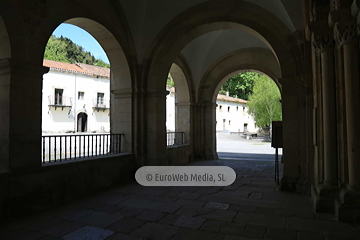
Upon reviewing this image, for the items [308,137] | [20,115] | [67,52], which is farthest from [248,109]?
[20,115]

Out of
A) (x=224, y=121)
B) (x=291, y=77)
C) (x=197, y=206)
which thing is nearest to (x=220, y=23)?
(x=291, y=77)

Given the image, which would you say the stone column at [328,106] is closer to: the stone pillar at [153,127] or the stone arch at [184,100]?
the stone pillar at [153,127]

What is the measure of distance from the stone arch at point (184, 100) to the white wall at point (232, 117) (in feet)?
73.0

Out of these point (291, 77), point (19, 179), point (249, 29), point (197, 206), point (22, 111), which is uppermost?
point (249, 29)

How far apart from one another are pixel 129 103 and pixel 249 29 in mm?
3341

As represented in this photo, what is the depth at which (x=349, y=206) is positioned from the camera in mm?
3393

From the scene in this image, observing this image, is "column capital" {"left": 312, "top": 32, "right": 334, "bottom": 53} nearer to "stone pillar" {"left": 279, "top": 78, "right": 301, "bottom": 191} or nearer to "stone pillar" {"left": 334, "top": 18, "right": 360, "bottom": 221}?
"stone pillar" {"left": 334, "top": 18, "right": 360, "bottom": 221}

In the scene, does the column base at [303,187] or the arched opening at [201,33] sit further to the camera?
A: the arched opening at [201,33]

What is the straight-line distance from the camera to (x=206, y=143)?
992 centimetres

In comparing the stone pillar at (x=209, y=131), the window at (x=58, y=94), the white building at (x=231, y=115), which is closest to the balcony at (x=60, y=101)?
the window at (x=58, y=94)

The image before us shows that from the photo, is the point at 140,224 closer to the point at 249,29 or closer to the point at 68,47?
the point at 249,29

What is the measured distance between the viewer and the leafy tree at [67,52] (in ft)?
102

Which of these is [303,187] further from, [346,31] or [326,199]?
[346,31]

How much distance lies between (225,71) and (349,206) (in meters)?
6.92
